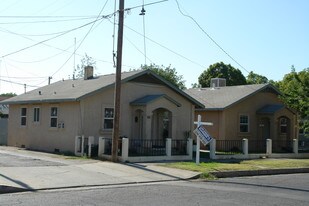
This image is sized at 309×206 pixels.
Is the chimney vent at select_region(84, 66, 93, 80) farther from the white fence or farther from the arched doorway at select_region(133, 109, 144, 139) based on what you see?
the white fence

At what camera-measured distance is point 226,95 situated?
3234 centimetres

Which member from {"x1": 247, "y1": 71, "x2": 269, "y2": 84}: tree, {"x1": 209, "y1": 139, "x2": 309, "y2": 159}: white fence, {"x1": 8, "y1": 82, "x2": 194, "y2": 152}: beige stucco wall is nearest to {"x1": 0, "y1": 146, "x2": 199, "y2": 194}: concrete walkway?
{"x1": 8, "y1": 82, "x2": 194, "y2": 152}: beige stucco wall

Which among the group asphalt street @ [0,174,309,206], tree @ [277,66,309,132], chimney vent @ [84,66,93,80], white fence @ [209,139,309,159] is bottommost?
asphalt street @ [0,174,309,206]

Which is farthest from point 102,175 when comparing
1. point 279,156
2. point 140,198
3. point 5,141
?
point 5,141

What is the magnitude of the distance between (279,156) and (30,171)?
16.4 metres

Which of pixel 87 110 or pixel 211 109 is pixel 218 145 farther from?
pixel 87 110

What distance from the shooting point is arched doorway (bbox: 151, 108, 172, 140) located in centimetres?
2693

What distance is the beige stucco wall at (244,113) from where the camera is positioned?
30.2 meters

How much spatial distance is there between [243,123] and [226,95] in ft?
7.88

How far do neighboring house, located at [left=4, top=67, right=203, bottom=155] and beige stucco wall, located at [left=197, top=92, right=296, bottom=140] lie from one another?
9.06ft

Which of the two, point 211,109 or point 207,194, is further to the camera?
point 211,109

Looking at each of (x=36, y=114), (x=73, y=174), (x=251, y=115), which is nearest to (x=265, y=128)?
(x=251, y=115)

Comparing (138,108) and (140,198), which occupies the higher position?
(138,108)

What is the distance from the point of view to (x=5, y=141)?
32.8m
